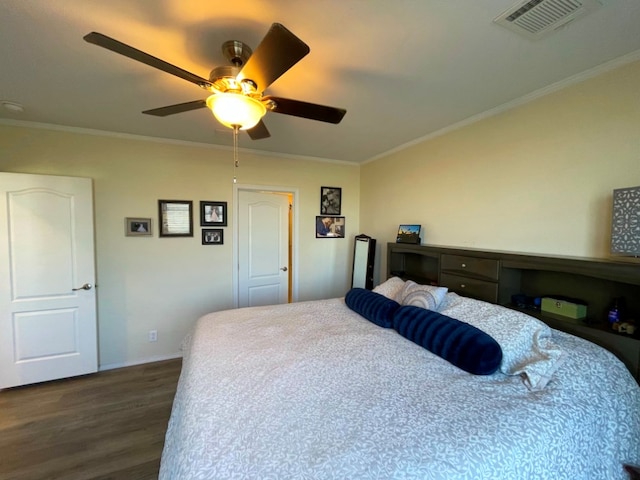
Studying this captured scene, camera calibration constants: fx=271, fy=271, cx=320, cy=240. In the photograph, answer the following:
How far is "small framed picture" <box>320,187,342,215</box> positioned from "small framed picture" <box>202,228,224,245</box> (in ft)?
4.65

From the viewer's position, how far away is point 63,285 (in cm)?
268

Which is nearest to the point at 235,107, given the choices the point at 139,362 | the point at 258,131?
the point at 258,131

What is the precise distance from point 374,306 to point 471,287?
0.80m

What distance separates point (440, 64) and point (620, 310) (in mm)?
1785

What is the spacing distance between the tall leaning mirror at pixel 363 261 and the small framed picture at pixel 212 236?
5.99ft

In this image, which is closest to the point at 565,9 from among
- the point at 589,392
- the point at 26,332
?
the point at 589,392

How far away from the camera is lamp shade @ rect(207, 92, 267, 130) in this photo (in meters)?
1.36

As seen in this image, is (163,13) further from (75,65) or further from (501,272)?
(501,272)

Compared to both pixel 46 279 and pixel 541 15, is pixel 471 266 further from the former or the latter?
pixel 46 279

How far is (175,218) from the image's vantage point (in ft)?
10.3

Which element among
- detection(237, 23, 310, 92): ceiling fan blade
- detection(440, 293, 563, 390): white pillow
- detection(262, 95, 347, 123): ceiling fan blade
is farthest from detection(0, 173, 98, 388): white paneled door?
detection(440, 293, 563, 390): white pillow

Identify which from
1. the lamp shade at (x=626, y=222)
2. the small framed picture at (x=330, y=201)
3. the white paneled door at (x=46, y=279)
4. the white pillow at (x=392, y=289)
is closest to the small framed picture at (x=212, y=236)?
the white paneled door at (x=46, y=279)

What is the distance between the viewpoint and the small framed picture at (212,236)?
3282 millimetres

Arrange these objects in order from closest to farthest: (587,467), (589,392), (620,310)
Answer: (587,467), (589,392), (620,310)
